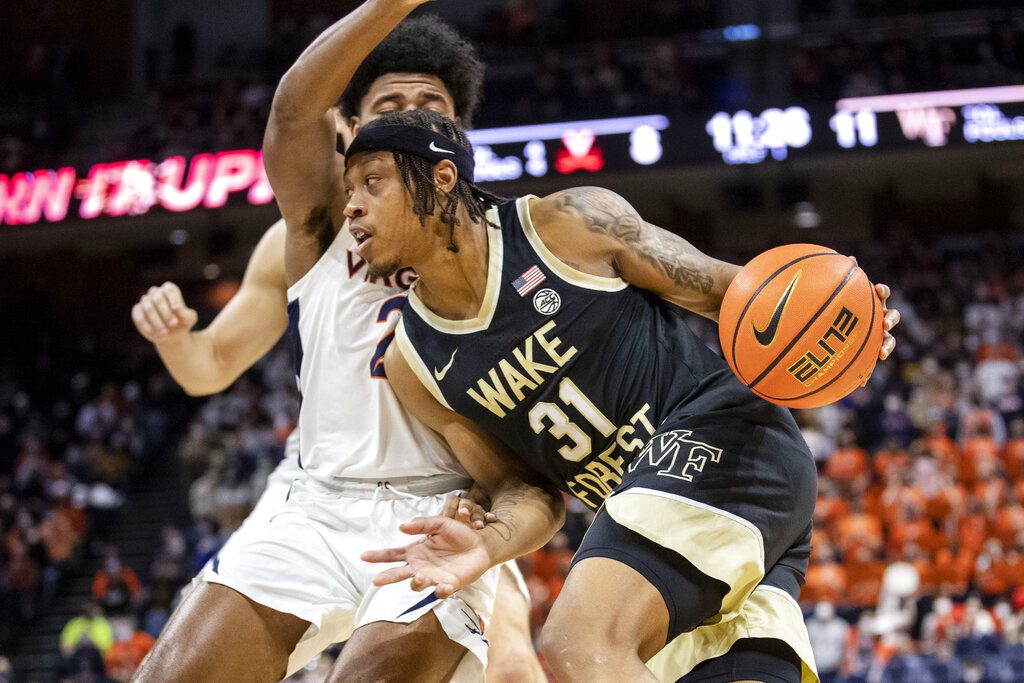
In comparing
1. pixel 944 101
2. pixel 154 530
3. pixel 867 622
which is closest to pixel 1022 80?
pixel 944 101

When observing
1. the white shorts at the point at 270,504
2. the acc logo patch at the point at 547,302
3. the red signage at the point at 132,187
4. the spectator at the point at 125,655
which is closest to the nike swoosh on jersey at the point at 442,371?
the acc logo patch at the point at 547,302

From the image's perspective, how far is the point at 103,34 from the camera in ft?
67.7

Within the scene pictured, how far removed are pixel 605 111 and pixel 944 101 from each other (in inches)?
164

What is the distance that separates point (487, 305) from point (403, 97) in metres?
0.94

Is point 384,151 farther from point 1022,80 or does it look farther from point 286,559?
point 1022,80

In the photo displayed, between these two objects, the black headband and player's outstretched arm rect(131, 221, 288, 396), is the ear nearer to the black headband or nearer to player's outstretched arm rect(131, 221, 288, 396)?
the black headband

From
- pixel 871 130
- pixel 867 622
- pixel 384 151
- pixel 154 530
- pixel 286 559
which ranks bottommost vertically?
Result: pixel 154 530

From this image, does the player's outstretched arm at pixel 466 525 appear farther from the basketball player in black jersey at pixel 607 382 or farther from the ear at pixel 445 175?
the ear at pixel 445 175

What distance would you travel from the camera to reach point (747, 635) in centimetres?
305

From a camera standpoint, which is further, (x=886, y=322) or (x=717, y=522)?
(x=886, y=322)

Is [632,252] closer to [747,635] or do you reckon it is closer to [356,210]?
[356,210]

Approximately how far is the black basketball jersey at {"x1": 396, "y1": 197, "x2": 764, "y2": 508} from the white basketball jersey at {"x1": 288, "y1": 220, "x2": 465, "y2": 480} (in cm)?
35

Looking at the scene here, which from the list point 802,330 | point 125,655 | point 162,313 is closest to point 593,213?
point 802,330

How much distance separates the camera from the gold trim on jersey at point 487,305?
315 centimetres
